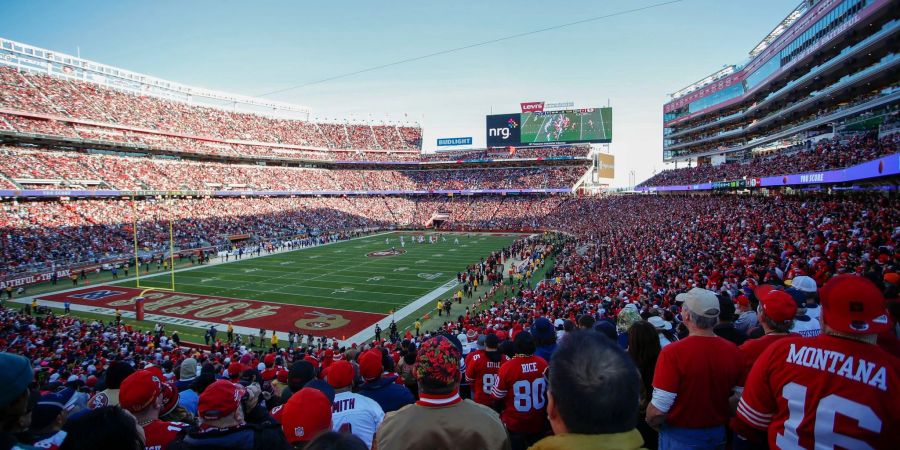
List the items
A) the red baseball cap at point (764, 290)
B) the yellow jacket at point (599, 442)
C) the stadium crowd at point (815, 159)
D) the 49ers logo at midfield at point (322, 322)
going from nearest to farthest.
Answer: the yellow jacket at point (599, 442)
the red baseball cap at point (764, 290)
the 49ers logo at midfield at point (322, 322)
the stadium crowd at point (815, 159)

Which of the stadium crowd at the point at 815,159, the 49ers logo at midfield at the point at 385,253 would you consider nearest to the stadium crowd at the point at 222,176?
the 49ers logo at midfield at the point at 385,253

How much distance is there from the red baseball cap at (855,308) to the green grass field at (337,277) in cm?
2068

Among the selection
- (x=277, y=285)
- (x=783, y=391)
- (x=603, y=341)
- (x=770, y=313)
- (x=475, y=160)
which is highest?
(x=475, y=160)

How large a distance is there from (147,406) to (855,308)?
4.36 metres

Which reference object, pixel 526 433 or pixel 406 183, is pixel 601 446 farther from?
pixel 406 183

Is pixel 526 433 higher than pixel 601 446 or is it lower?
lower

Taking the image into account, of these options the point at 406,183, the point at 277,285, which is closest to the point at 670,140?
the point at 406,183

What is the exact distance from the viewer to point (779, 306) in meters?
3.14

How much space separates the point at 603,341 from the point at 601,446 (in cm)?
37

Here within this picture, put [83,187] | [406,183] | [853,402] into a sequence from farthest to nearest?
[406,183], [83,187], [853,402]

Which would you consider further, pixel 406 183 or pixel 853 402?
pixel 406 183

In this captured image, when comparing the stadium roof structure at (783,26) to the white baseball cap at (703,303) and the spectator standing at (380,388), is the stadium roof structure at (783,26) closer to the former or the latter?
the white baseball cap at (703,303)

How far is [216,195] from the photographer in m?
54.6

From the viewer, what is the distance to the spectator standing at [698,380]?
9.48 feet
